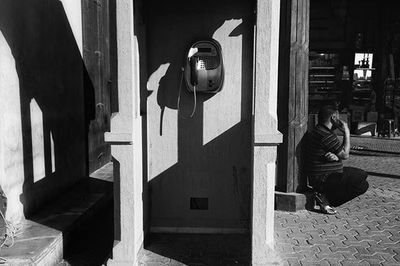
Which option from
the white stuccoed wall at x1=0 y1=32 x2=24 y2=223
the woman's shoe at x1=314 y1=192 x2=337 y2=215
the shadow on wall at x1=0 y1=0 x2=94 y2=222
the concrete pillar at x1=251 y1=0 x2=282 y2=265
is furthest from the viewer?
the woman's shoe at x1=314 y1=192 x2=337 y2=215

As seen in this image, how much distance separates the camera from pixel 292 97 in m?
6.33

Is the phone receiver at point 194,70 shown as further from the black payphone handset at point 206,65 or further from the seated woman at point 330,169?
the seated woman at point 330,169

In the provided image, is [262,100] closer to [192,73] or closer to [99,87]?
[192,73]

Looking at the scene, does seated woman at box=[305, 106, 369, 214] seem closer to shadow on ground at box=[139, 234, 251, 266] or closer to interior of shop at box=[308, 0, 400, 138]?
shadow on ground at box=[139, 234, 251, 266]

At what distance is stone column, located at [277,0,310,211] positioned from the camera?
20.4 feet

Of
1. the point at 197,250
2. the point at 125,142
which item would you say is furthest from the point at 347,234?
the point at 125,142

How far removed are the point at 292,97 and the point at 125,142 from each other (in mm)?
3016

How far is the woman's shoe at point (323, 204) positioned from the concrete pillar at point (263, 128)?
2386mm

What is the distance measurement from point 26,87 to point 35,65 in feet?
1.35

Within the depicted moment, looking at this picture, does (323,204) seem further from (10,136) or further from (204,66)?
(10,136)

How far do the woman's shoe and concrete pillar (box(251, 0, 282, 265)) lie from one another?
2.39m

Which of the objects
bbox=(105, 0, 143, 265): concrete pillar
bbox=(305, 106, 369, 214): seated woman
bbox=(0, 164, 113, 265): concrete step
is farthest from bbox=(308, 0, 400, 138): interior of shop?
bbox=(105, 0, 143, 265): concrete pillar

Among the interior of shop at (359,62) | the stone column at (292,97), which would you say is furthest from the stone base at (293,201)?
the interior of shop at (359,62)

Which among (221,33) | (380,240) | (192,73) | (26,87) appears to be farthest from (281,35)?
(26,87)
